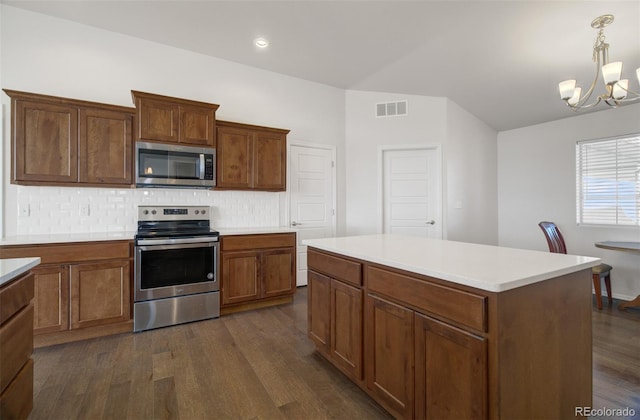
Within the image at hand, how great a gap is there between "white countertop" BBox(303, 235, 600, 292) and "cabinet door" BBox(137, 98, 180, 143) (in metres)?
2.08

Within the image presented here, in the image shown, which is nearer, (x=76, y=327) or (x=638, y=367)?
(x=638, y=367)

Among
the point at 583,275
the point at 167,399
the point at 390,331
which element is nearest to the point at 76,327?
the point at 167,399

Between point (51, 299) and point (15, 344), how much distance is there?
4.56 ft

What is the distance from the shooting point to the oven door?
109 inches

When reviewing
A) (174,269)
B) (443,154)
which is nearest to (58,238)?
(174,269)

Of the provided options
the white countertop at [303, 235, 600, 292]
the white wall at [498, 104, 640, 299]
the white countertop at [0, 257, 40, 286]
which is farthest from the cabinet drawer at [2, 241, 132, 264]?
the white wall at [498, 104, 640, 299]

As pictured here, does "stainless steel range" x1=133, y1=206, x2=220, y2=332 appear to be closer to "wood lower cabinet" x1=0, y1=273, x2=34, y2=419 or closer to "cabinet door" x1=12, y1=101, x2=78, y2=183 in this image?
"cabinet door" x1=12, y1=101, x2=78, y2=183

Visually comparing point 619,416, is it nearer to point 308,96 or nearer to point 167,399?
point 167,399

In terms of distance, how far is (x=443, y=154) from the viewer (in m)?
4.25

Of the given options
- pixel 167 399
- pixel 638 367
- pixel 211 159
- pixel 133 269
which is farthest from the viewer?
pixel 211 159

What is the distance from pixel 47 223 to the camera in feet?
9.51

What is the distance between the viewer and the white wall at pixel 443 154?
14.0ft

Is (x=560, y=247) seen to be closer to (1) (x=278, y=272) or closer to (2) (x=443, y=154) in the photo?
(2) (x=443, y=154)

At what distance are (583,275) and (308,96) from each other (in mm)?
3889
